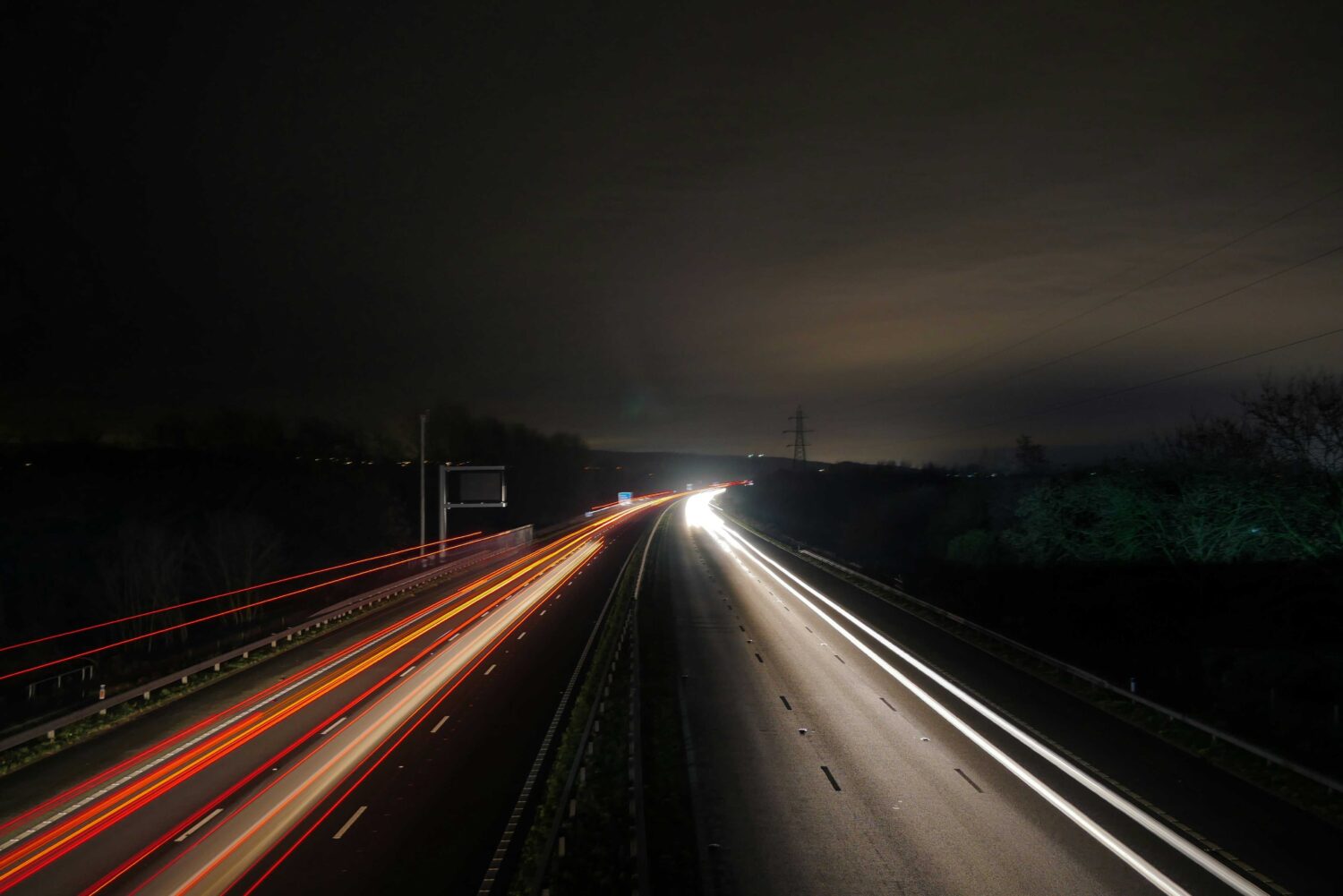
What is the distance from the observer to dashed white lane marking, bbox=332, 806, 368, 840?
39.0ft

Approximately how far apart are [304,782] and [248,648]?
526 inches

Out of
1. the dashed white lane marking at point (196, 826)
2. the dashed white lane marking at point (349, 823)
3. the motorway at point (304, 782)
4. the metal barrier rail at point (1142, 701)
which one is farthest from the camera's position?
the metal barrier rail at point (1142, 701)

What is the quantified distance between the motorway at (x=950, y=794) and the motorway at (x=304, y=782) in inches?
145

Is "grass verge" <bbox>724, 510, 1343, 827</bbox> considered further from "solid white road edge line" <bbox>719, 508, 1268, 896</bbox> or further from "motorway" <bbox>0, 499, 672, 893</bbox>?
"motorway" <bbox>0, 499, 672, 893</bbox>

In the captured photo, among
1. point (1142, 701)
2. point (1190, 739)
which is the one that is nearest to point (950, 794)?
point (1190, 739)

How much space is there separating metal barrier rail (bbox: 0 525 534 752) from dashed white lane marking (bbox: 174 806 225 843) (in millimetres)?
6050

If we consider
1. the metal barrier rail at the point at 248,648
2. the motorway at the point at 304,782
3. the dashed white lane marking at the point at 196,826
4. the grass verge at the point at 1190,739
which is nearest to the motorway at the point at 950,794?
the grass verge at the point at 1190,739

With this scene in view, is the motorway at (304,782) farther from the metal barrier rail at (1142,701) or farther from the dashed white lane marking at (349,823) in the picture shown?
the metal barrier rail at (1142,701)

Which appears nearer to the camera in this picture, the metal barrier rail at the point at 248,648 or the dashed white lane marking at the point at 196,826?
the dashed white lane marking at the point at 196,826

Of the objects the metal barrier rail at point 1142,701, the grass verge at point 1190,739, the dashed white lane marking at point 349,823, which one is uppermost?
the metal barrier rail at point 1142,701

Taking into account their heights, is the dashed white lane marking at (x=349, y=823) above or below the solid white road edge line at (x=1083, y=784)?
above

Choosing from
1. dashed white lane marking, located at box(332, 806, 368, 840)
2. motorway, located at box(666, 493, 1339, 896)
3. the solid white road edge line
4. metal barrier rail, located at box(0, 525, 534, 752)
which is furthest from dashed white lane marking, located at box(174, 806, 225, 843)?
the solid white road edge line

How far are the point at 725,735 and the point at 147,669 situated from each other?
16464 millimetres

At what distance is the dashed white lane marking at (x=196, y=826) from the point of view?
11.7 meters
